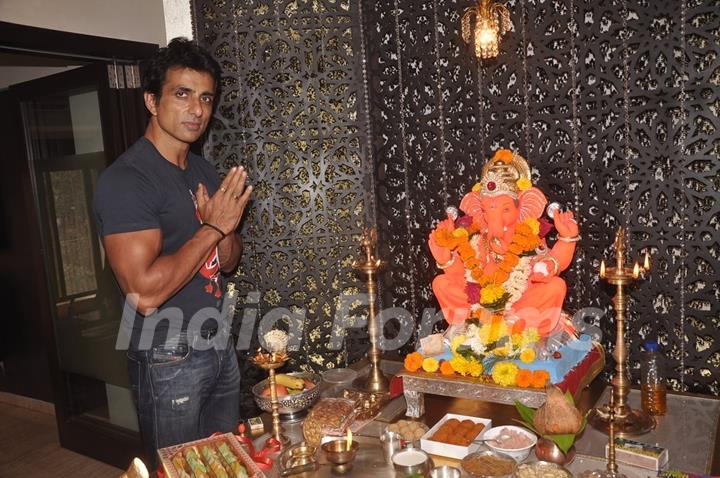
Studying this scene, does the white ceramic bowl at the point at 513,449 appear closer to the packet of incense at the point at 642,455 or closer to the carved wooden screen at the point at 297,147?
the packet of incense at the point at 642,455

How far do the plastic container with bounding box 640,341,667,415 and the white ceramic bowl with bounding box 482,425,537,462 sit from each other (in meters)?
0.64

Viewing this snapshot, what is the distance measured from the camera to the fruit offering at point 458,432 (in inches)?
89.2

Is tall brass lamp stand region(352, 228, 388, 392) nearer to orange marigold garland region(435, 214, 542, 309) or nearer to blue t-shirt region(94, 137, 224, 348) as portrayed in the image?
orange marigold garland region(435, 214, 542, 309)

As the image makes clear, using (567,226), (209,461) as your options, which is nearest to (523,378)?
(567,226)

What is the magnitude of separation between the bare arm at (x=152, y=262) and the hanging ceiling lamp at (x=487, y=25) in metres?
1.66

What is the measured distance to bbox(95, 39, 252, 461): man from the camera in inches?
91.8

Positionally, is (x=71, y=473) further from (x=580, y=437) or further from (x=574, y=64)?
(x=574, y=64)

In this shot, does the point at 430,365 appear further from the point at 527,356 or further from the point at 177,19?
the point at 177,19

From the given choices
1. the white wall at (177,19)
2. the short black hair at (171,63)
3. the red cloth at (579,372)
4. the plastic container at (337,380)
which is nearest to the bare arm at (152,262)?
the short black hair at (171,63)

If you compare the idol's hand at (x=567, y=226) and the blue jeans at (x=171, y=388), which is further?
the idol's hand at (x=567, y=226)

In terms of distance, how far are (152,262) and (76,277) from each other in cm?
252

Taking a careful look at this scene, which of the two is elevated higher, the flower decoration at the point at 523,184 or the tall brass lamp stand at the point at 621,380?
the flower decoration at the point at 523,184

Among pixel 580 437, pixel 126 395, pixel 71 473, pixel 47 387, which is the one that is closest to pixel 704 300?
pixel 580 437

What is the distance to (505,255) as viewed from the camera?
108 inches
